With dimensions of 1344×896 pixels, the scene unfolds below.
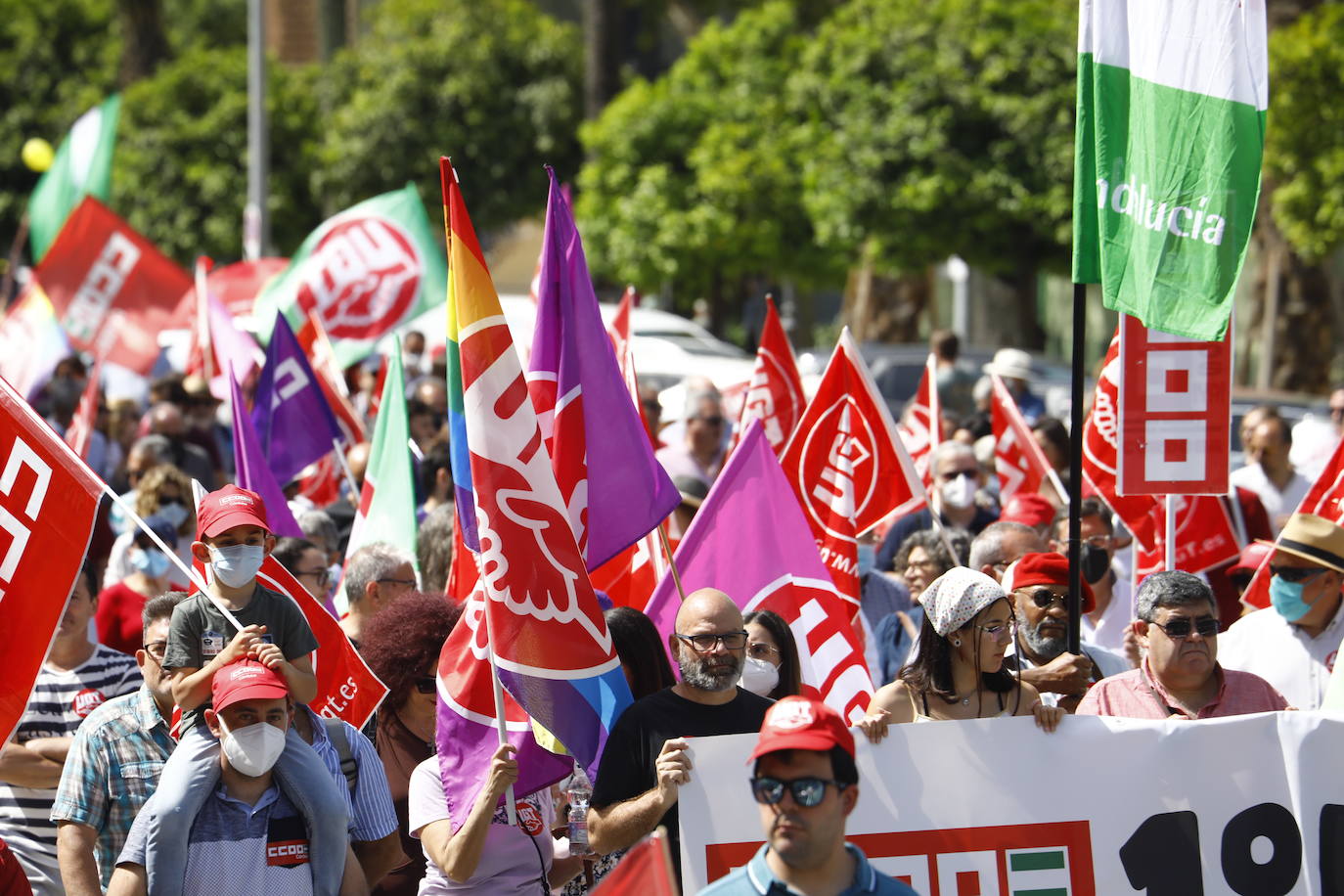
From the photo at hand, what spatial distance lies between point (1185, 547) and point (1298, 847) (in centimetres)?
314

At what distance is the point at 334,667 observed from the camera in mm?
5539

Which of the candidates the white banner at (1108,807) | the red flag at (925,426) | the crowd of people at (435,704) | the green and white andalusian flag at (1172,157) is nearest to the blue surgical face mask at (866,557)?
the red flag at (925,426)

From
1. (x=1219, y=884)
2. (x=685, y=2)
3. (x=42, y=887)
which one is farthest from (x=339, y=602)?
(x=685, y=2)

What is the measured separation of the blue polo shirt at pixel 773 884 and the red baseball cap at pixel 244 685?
46.8 inches

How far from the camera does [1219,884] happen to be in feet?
15.5

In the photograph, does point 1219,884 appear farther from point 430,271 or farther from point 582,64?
point 582,64

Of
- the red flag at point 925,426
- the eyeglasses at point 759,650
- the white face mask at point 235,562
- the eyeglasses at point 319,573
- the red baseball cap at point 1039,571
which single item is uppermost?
the red flag at point 925,426

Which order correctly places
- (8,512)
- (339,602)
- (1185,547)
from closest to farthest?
(8,512)
(339,602)
(1185,547)

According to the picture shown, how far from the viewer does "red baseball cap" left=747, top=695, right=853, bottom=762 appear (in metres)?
3.39

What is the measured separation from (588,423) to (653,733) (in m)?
1.17

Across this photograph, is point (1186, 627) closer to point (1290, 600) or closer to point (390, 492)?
point (1290, 600)

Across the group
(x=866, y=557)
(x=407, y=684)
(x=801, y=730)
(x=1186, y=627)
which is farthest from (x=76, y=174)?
(x=801, y=730)

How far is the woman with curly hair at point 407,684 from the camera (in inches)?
201

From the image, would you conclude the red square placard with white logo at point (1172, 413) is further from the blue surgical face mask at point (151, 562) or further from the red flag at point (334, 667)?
the blue surgical face mask at point (151, 562)
